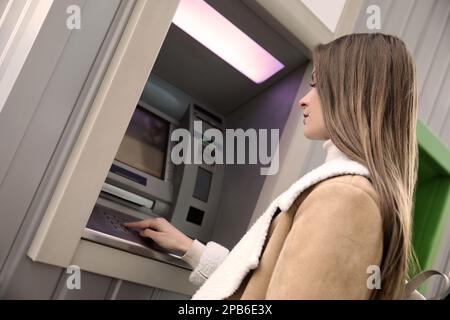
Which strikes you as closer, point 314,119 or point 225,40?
point 314,119

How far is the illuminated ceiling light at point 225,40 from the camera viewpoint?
1.65m

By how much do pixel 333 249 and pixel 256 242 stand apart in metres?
0.29

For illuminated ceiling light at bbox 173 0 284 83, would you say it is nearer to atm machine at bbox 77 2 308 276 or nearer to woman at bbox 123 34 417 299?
atm machine at bbox 77 2 308 276

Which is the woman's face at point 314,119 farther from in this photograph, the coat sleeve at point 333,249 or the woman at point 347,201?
the coat sleeve at point 333,249

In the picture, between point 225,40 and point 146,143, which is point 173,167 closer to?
point 146,143

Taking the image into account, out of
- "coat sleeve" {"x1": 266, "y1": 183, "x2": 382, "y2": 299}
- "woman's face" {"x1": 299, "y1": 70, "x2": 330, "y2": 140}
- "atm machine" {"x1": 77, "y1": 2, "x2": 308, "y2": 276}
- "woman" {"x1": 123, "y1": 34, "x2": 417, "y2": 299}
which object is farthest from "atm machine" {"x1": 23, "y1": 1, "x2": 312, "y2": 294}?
"coat sleeve" {"x1": 266, "y1": 183, "x2": 382, "y2": 299}

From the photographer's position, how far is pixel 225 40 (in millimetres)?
1764

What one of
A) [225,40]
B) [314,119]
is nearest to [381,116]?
[314,119]

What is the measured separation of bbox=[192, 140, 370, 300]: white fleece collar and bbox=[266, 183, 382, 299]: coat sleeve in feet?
0.33

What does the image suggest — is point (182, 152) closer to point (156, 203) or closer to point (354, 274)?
point (156, 203)

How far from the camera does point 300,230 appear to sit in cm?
93
